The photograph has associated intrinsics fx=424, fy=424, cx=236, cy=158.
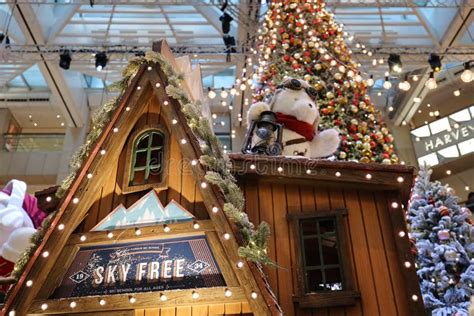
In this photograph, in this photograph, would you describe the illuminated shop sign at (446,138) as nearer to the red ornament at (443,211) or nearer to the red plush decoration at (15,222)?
the red ornament at (443,211)

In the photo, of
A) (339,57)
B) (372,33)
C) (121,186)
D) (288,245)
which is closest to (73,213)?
(121,186)

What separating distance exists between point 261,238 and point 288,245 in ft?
2.33

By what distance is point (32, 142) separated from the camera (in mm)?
16797

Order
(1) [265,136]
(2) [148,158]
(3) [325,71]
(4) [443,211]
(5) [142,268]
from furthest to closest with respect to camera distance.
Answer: (4) [443,211] < (3) [325,71] < (1) [265,136] < (2) [148,158] < (5) [142,268]

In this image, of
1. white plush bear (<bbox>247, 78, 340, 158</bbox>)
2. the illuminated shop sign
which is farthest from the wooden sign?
the illuminated shop sign

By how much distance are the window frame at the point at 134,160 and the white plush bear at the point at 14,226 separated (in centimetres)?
75

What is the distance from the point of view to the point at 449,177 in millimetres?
15922

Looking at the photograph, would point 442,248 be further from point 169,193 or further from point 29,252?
point 29,252

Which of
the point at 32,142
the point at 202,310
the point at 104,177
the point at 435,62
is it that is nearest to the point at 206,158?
the point at 104,177

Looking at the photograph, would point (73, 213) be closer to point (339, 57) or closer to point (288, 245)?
point (288, 245)

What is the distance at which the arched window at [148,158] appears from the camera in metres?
2.67

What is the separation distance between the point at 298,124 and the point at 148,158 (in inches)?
61.1

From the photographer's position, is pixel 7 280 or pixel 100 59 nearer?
pixel 7 280

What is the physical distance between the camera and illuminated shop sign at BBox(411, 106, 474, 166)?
49.4 feet
